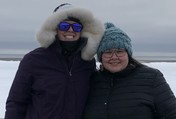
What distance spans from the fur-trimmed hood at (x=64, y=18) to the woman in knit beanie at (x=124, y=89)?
0.08 meters

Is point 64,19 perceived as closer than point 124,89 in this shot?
No

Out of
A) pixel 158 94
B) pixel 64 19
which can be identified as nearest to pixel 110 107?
pixel 158 94

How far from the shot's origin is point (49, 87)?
279 centimetres

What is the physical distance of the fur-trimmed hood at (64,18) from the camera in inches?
114

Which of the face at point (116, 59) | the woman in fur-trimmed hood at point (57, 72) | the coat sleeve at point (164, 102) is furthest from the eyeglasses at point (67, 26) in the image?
the coat sleeve at point (164, 102)

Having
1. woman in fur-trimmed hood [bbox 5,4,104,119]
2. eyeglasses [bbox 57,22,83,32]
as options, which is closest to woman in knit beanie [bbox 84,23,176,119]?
woman in fur-trimmed hood [bbox 5,4,104,119]

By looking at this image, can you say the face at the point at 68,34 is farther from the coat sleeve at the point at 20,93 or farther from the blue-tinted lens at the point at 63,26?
the coat sleeve at the point at 20,93

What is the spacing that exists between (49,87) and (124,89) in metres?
0.53

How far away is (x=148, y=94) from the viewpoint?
268cm

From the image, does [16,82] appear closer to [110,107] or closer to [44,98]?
[44,98]

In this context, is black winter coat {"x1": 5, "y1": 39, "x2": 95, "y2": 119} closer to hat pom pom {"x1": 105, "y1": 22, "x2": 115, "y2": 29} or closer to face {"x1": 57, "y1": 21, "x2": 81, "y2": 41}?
face {"x1": 57, "y1": 21, "x2": 81, "y2": 41}

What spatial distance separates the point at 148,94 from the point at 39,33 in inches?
36.2

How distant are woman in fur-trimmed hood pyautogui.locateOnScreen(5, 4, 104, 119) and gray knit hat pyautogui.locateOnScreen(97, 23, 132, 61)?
0.09m

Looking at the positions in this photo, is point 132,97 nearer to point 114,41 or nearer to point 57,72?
point 114,41
